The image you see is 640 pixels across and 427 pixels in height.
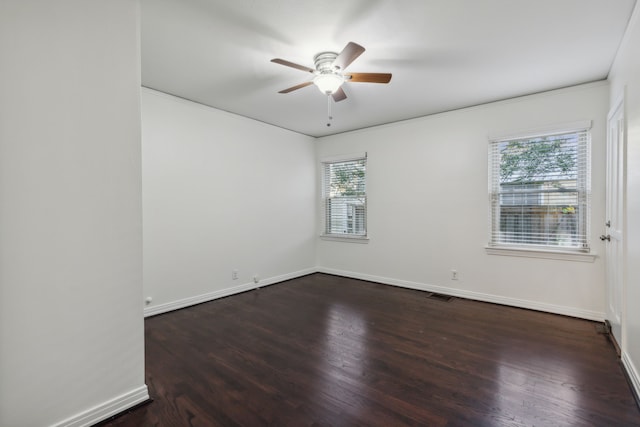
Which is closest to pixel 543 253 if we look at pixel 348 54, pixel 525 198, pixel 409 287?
pixel 525 198

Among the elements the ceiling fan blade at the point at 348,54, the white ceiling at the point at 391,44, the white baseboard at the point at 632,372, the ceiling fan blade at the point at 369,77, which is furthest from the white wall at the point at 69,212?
the white baseboard at the point at 632,372

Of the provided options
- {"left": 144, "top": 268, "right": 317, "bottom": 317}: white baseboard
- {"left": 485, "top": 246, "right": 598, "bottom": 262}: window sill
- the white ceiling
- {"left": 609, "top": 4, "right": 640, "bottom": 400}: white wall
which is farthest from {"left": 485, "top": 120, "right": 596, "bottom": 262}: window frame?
{"left": 144, "top": 268, "right": 317, "bottom": 317}: white baseboard

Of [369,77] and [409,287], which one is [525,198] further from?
[369,77]

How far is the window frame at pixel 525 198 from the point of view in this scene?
3346mm

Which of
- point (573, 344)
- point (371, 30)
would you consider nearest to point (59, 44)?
point (371, 30)

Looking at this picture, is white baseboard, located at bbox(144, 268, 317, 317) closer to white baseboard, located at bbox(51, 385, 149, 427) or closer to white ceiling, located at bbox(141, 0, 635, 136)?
white baseboard, located at bbox(51, 385, 149, 427)

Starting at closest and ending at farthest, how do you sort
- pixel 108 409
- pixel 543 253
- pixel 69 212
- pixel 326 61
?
1. pixel 69 212
2. pixel 108 409
3. pixel 326 61
4. pixel 543 253

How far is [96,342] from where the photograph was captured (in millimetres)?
1758

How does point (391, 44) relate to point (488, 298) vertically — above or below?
above

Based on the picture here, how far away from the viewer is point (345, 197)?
5.50 m

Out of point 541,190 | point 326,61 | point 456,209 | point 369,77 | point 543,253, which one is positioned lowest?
point 543,253

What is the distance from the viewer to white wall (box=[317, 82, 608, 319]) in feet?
11.0

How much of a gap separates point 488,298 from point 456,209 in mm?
1231

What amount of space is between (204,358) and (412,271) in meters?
3.19
